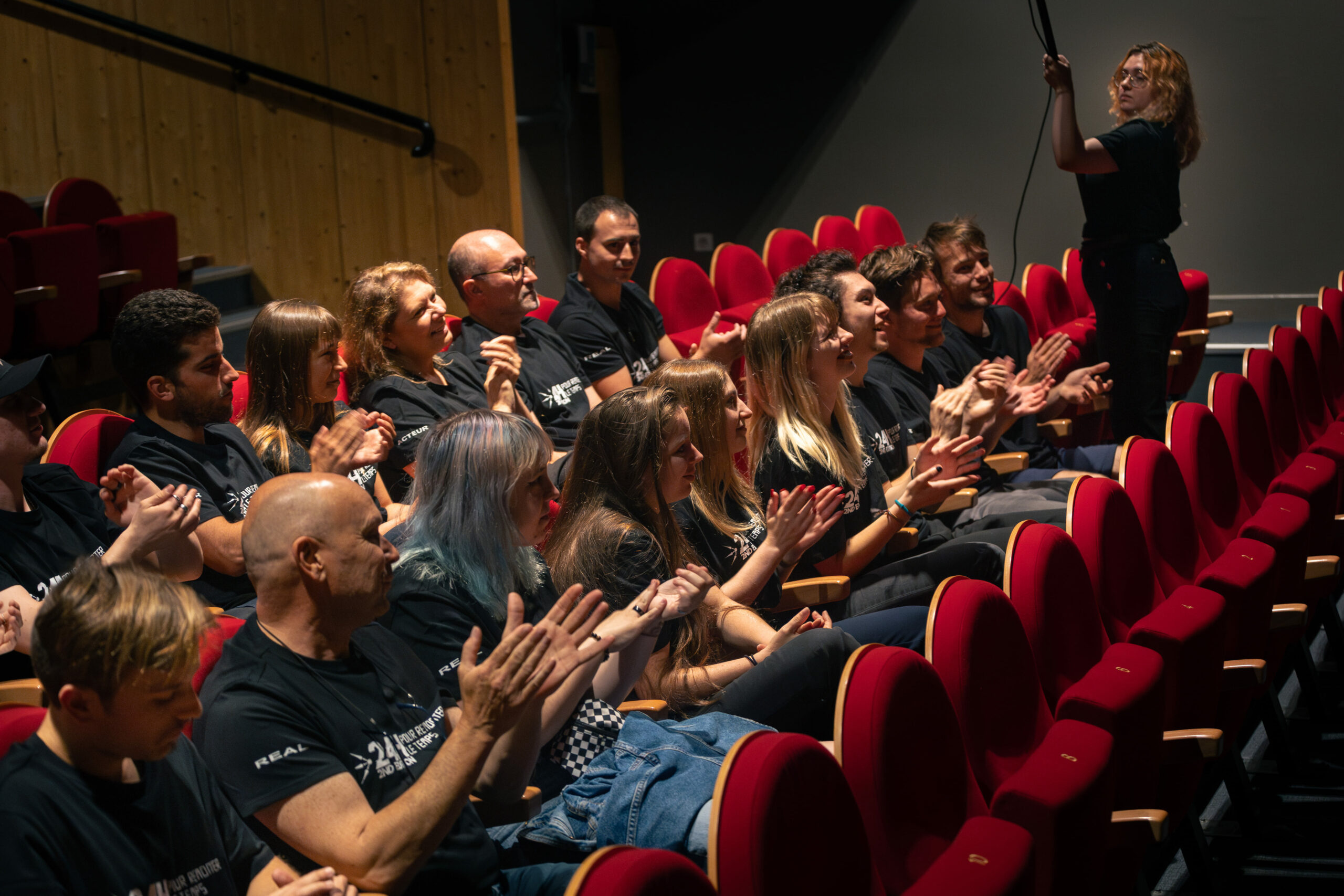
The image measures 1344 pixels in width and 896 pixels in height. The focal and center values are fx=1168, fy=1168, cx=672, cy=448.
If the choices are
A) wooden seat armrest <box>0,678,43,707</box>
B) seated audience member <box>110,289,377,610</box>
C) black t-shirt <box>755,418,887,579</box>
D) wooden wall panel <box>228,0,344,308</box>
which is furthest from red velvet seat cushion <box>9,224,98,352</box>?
black t-shirt <box>755,418,887,579</box>

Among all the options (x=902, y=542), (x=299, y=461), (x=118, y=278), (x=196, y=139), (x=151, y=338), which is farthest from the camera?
(x=196, y=139)

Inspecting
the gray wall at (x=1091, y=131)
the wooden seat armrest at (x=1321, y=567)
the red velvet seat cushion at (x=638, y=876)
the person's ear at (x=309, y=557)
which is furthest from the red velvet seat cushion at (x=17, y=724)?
the gray wall at (x=1091, y=131)

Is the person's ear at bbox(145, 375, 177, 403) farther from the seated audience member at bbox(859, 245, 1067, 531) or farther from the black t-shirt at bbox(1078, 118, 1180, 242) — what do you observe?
the black t-shirt at bbox(1078, 118, 1180, 242)

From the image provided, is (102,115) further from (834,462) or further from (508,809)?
(508,809)

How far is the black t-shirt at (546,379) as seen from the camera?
107 inches

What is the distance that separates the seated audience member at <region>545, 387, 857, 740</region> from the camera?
1530 millimetres

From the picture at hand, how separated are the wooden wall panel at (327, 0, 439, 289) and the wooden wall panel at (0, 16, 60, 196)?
3.12ft

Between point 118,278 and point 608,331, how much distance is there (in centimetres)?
142

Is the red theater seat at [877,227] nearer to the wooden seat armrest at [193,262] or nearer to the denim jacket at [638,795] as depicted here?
the wooden seat armrest at [193,262]

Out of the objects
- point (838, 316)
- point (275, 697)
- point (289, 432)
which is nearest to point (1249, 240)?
point (838, 316)

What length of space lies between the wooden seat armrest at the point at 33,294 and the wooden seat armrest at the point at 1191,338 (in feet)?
10.8

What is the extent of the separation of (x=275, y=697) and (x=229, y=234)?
3.57 meters

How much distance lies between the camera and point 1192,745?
1.44 meters

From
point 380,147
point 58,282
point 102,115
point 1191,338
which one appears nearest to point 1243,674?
point 1191,338
